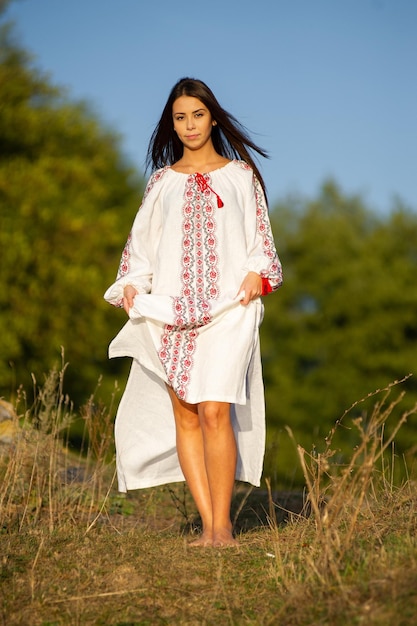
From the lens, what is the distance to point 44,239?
60.7 feet

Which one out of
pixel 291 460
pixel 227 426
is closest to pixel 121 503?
pixel 227 426

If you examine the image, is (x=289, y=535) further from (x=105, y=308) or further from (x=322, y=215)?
(x=322, y=215)

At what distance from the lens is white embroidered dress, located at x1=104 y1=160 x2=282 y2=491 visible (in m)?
4.77

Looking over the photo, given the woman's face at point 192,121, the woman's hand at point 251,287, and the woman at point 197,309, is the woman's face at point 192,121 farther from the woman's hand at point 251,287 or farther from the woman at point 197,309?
the woman's hand at point 251,287

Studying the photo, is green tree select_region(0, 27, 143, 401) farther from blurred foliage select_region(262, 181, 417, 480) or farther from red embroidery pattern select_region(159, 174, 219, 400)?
red embroidery pattern select_region(159, 174, 219, 400)

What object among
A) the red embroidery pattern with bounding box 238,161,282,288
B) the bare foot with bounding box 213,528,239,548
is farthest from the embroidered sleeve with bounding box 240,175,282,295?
the bare foot with bounding box 213,528,239,548

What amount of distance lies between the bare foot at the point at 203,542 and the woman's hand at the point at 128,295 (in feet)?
4.11

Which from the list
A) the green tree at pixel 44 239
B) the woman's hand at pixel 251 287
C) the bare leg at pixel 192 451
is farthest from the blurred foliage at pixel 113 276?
the woman's hand at pixel 251 287

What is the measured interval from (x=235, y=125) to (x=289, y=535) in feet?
7.23

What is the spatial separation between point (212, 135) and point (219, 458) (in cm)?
180

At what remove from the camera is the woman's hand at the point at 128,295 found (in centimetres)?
504

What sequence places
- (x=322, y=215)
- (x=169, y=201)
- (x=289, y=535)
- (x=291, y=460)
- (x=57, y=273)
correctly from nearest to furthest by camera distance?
(x=289, y=535), (x=169, y=201), (x=57, y=273), (x=291, y=460), (x=322, y=215)

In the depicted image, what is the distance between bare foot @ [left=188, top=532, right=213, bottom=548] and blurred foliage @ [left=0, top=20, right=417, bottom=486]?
232cm

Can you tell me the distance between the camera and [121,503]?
269 inches
